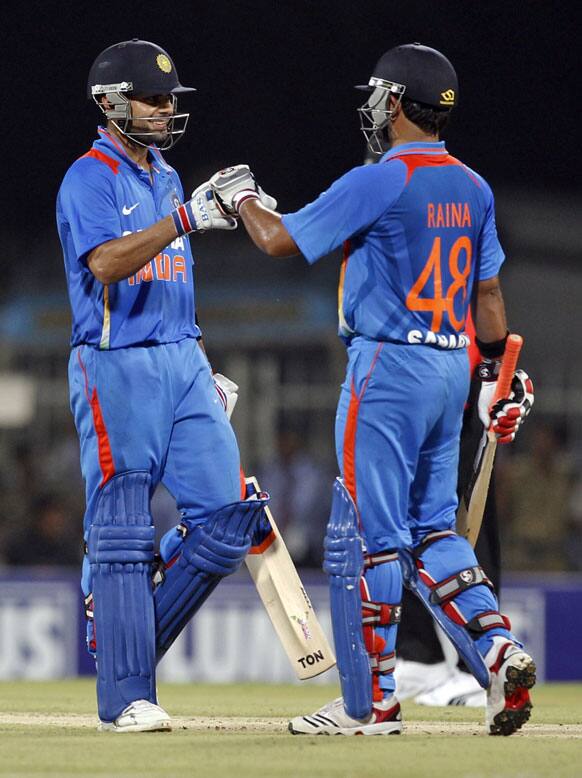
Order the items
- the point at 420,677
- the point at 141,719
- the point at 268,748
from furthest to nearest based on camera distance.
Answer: the point at 420,677 < the point at 141,719 < the point at 268,748

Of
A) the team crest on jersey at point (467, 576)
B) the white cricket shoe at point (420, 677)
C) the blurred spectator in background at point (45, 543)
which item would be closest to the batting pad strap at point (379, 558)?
the team crest on jersey at point (467, 576)

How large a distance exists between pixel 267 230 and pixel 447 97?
698 mm

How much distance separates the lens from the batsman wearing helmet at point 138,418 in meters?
4.68

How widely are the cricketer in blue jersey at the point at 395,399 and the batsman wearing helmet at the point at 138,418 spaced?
→ 33cm

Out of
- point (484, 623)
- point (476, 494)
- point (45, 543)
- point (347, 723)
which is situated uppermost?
point (476, 494)

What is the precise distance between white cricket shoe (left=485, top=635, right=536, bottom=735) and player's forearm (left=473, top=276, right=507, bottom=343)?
102cm

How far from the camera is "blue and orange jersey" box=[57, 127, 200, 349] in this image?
4781 millimetres

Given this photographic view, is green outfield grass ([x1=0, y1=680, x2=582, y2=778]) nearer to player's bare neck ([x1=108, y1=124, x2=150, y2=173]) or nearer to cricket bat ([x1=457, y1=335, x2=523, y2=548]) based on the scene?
cricket bat ([x1=457, y1=335, x2=523, y2=548])

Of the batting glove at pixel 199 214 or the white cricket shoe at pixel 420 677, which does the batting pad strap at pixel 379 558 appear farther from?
the white cricket shoe at pixel 420 677

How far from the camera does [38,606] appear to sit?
917 cm

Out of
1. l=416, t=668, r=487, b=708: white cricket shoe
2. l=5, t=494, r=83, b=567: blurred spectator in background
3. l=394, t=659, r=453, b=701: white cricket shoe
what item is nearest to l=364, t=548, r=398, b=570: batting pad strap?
l=416, t=668, r=487, b=708: white cricket shoe

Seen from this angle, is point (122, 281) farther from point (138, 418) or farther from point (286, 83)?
point (286, 83)

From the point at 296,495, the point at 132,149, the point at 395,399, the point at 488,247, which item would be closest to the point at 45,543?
the point at 296,495

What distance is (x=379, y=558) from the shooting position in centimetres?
462
